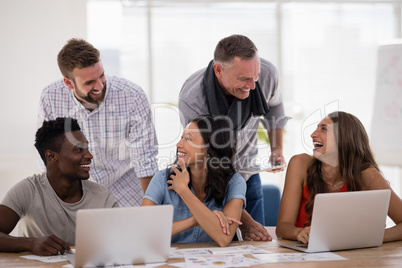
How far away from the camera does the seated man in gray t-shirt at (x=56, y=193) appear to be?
2.17 meters

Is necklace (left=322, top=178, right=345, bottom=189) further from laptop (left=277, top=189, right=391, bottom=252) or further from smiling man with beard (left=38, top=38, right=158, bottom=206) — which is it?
smiling man with beard (left=38, top=38, right=158, bottom=206)

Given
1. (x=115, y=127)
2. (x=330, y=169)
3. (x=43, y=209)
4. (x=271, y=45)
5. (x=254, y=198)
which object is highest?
(x=271, y=45)

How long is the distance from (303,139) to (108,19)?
251 centimetres

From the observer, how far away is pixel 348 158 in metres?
2.37

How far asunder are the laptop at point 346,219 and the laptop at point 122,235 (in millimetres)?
566

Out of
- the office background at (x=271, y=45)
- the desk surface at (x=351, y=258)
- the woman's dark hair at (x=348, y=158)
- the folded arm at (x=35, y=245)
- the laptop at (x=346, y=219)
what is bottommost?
the desk surface at (x=351, y=258)

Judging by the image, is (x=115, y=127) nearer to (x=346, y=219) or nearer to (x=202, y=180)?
(x=202, y=180)

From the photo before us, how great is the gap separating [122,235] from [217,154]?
850 mm

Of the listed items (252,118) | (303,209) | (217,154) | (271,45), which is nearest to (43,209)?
(217,154)

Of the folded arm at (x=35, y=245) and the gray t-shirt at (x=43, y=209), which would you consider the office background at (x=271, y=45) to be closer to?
the gray t-shirt at (x=43, y=209)

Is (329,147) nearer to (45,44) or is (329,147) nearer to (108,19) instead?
(45,44)

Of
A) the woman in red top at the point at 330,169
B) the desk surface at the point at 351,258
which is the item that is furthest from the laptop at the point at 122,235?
the woman in red top at the point at 330,169

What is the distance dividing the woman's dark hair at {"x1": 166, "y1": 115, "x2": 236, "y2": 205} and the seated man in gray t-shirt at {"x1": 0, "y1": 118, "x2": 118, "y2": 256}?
16.3 inches

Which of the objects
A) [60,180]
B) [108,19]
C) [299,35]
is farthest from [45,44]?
[299,35]
